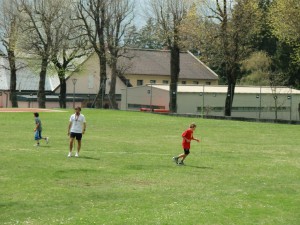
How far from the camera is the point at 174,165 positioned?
21.3 meters

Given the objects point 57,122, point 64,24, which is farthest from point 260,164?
point 64,24

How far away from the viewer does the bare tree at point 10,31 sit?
66188 mm

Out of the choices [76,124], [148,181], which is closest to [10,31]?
[76,124]

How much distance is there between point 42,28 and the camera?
215 feet

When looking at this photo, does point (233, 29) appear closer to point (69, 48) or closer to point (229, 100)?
point (229, 100)

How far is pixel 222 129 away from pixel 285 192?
75.1 feet

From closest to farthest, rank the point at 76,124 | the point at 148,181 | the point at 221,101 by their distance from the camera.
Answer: the point at 148,181, the point at 76,124, the point at 221,101

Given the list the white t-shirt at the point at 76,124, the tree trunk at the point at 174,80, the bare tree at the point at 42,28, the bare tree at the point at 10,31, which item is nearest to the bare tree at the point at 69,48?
the bare tree at the point at 42,28

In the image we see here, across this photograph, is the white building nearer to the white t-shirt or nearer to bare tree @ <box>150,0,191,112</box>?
bare tree @ <box>150,0,191,112</box>

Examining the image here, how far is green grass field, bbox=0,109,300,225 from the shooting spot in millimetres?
13070

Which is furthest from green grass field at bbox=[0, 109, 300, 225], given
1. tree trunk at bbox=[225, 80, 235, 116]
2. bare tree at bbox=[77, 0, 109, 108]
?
bare tree at bbox=[77, 0, 109, 108]

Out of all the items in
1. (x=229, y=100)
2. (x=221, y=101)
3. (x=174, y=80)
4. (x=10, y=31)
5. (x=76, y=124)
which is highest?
(x=10, y=31)

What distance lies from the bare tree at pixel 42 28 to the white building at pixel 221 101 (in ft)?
33.5

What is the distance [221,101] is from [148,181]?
41937 mm
